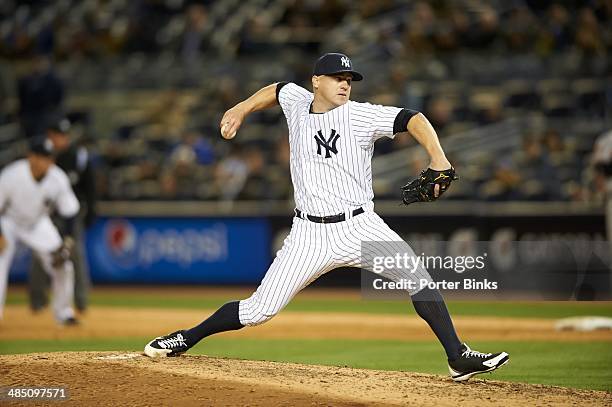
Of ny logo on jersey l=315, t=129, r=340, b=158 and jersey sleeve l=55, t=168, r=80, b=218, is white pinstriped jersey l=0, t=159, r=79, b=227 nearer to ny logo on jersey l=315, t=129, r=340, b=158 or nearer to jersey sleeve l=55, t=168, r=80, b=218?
jersey sleeve l=55, t=168, r=80, b=218

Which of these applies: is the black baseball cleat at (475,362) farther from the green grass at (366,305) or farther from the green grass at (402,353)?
the green grass at (366,305)

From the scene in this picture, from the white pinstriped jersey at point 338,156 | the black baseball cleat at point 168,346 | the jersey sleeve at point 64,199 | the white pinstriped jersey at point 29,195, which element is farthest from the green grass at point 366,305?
the black baseball cleat at point 168,346

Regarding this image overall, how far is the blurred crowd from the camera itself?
17.6 m

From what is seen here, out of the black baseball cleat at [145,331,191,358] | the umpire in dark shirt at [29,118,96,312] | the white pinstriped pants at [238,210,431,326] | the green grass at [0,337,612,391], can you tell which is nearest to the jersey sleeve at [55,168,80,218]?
the umpire in dark shirt at [29,118,96,312]

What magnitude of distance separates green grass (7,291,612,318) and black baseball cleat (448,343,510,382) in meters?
6.62

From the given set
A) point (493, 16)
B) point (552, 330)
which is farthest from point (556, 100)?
point (552, 330)

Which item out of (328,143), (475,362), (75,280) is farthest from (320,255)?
(75,280)

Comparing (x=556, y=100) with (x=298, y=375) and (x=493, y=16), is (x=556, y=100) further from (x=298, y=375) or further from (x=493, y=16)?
(x=298, y=375)

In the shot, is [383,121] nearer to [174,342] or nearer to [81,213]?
[174,342]

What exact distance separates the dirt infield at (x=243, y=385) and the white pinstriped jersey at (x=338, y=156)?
3.90 feet

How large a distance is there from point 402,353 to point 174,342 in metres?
3.17

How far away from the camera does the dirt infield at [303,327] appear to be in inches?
440

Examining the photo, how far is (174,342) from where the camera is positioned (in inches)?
285

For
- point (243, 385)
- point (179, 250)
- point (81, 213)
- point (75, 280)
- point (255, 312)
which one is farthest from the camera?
point (179, 250)
